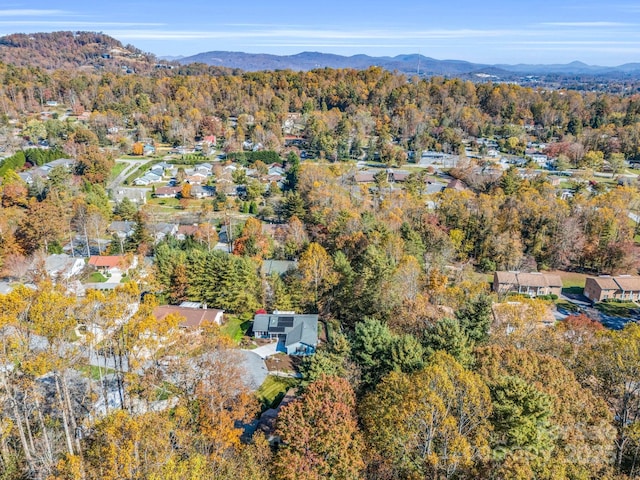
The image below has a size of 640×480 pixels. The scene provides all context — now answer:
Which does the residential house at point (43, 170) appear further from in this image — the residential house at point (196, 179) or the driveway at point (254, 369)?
the driveway at point (254, 369)

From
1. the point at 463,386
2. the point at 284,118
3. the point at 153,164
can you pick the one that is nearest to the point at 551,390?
the point at 463,386

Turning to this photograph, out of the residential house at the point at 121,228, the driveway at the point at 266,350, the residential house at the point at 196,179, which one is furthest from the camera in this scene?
the residential house at the point at 196,179

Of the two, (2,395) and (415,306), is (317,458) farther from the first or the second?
(415,306)

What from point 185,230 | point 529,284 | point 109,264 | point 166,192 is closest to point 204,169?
point 166,192

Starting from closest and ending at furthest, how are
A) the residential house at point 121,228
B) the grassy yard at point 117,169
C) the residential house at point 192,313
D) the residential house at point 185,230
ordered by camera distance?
the residential house at point 192,313 → the residential house at point 121,228 → the residential house at point 185,230 → the grassy yard at point 117,169

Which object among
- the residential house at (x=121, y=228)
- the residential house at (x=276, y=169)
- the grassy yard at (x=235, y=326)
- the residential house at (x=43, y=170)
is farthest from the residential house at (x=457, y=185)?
the residential house at (x=43, y=170)
